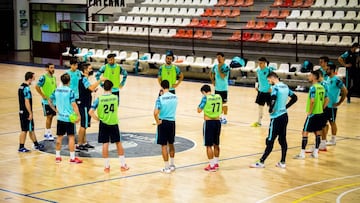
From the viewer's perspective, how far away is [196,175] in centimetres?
1377

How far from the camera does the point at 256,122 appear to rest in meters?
19.8

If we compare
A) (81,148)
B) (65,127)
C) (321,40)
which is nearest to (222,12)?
(321,40)

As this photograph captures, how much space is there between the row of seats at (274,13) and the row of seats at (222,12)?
1.60 metres

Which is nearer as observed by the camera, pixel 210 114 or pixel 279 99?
pixel 210 114

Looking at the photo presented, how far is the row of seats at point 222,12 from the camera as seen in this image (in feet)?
112

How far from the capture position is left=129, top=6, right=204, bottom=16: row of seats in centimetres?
3559

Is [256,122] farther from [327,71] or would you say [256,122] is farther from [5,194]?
[5,194]

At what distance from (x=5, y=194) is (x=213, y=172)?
423 cm

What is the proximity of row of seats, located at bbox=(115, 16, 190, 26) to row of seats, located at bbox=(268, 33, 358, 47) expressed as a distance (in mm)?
6108

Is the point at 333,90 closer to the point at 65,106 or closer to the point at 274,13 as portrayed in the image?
the point at 65,106

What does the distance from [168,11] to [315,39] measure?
987 centimetres

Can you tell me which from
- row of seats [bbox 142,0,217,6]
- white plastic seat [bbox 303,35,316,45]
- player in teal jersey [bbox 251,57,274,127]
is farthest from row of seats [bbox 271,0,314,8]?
player in teal jersey [bbox 251,57,274,127]

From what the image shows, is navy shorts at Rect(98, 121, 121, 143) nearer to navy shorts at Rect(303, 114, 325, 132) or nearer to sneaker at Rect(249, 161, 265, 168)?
sneaker at Rect(249, 161, 265, 168)

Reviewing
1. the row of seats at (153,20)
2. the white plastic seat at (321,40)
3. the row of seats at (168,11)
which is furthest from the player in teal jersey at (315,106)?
the row of seats at (168,11)
